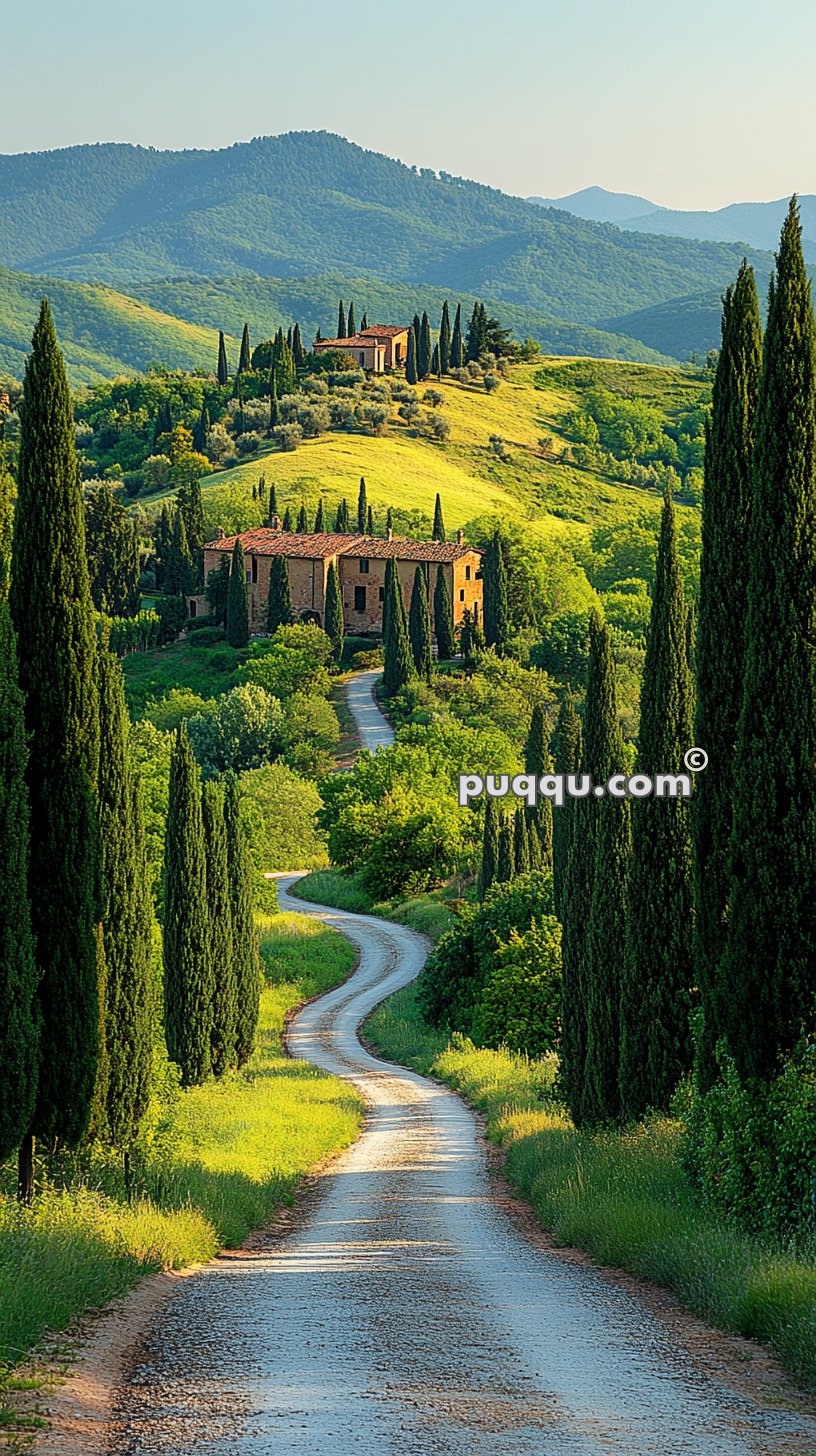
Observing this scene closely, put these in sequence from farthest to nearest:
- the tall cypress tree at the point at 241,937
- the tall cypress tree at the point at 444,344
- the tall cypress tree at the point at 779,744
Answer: the tall cypress tree at the point at 444,344
the tall cypress tree at the point at 241,937
the tall cypress tree at the point at 779,744

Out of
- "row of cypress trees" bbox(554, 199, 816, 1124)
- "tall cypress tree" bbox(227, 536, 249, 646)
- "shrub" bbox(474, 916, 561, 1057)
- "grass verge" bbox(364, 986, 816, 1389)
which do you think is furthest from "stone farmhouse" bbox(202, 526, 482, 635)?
"row of cypress trees" bbox(554, 199, 816, 1124)

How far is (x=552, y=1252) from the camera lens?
13.7m

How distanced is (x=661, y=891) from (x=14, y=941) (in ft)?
24.9

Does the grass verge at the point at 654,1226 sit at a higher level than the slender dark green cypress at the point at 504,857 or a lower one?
higher

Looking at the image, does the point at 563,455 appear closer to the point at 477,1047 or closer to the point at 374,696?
the point at 374,696

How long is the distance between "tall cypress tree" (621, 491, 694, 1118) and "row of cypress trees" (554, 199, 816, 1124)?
0.02 meters

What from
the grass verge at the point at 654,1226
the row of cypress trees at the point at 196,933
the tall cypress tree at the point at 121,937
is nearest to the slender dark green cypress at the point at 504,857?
the row of cypress trees at the point at 196,933

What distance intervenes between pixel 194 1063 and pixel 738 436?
58.2ft

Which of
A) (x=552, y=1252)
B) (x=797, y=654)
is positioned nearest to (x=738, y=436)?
(x=797, y=654)

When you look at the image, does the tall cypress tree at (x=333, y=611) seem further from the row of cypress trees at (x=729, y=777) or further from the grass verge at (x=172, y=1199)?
the row of cypress trees at (x=729, y=777)

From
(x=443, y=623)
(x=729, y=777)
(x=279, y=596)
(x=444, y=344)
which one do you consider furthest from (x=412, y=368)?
(x=729, y=777)

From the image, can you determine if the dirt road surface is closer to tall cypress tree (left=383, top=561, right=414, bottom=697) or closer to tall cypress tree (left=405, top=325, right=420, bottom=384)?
tall cypress tree (left=383, top=561, right=414, bottom=697)

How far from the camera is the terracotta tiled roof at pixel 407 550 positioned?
300ft

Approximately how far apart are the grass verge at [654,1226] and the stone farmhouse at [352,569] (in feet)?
222
